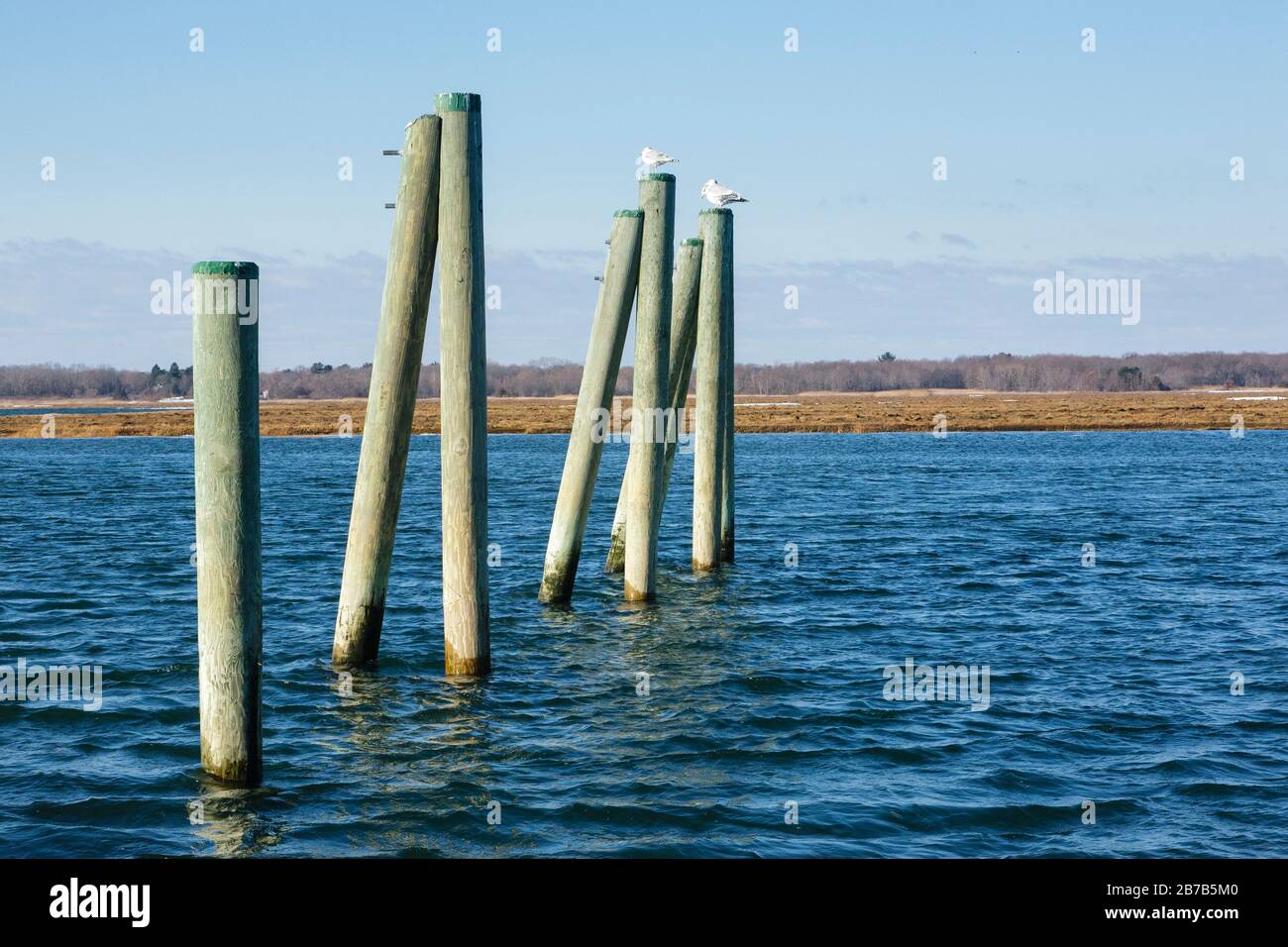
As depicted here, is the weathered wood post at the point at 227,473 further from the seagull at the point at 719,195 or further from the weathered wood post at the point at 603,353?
the seagull at the point at 719,195

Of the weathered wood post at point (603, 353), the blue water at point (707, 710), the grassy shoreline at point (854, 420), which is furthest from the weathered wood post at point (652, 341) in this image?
the grassy shoreline at point (854, 420)

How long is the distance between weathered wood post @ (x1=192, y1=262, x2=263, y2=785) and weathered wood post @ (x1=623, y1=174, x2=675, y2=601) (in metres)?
6.66

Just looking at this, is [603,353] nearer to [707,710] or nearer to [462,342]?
[462,342]

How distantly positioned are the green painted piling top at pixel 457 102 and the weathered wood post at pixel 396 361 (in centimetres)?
15

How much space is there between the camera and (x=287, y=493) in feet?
128

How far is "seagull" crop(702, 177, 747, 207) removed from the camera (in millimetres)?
17547

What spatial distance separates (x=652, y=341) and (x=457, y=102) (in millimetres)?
4234

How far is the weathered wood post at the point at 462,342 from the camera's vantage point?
1099 centimetres

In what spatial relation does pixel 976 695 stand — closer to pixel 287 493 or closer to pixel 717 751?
pixel 717 751

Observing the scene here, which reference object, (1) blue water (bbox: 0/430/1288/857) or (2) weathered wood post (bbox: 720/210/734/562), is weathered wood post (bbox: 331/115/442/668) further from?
(2) weathered wood post (bbox: 720/210/734/562)

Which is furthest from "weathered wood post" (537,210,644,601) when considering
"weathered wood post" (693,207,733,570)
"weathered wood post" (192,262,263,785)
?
"weathered wood post" (192,262,263,785)

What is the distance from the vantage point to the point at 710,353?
56.8 ft

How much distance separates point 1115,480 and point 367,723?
3558 centimetres

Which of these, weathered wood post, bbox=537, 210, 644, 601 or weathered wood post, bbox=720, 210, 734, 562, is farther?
weathered wood post, bbox=720, 210, 734, 562
